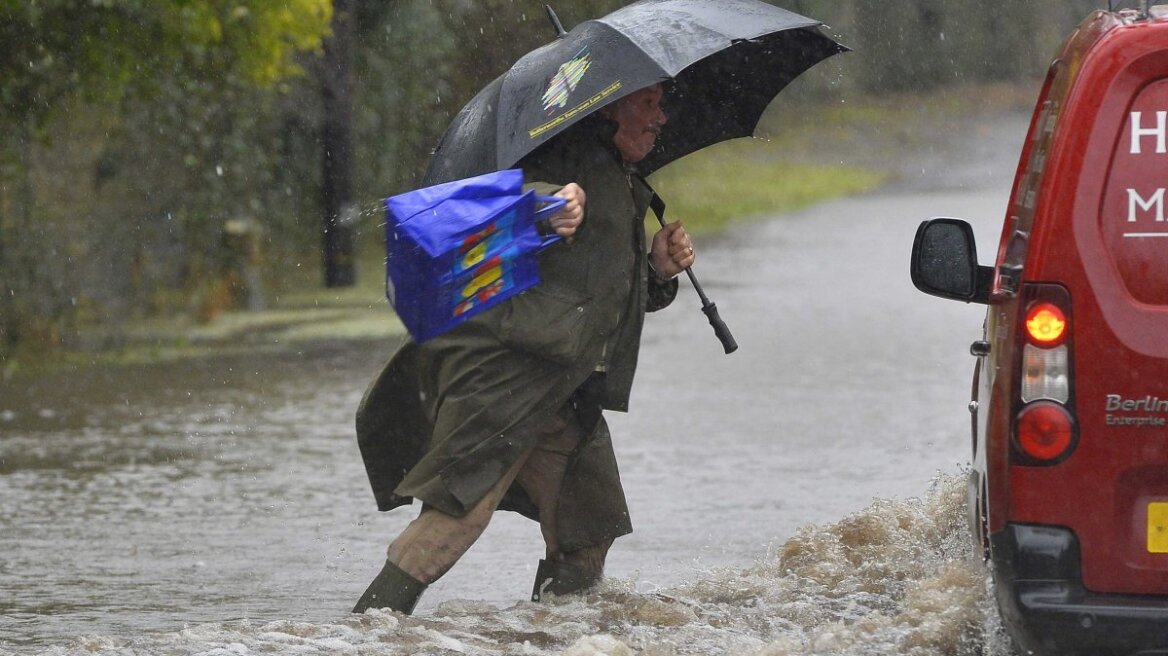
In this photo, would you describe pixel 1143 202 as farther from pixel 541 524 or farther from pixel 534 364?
pixel 541 524

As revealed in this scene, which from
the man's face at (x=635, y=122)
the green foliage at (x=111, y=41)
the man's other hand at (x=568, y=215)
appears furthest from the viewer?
the green foliage at (x=111, y=41)

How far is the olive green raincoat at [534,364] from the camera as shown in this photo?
18.5ft

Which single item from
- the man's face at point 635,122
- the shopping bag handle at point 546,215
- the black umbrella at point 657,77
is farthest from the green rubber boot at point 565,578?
the man's face at point 635,122

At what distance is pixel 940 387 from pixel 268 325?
568 cm

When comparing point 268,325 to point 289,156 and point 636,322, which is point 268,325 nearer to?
point 289,156

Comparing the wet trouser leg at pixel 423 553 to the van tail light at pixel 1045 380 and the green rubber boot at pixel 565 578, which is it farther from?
the van tail light at pixel 1045 380

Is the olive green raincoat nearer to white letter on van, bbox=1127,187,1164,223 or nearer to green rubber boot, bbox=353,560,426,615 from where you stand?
green rubber boot, bbox=353,560,426,615

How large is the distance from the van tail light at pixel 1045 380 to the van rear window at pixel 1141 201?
165 mm

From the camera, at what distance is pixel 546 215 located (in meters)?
5.46

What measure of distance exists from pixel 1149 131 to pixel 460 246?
6.12ft

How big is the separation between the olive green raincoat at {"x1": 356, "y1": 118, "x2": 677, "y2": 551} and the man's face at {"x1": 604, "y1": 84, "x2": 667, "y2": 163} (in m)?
0.04

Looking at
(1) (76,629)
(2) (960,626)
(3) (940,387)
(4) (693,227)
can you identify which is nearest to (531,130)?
(2) (960,626)

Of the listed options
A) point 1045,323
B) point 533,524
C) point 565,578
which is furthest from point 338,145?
point 1045,323

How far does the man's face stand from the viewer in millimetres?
5840
